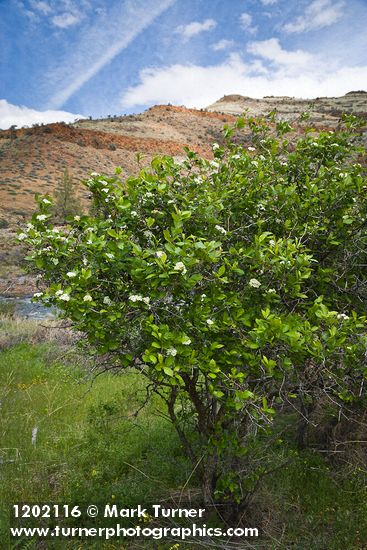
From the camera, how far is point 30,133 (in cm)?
4541

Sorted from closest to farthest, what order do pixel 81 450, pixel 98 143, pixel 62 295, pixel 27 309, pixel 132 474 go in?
pixel 62 295, pixel 132 474, pixel 81 450, pixel 27 309, pixel 98 143

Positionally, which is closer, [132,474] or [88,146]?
[132,474]

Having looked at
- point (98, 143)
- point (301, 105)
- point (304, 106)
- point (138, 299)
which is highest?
point (301, 105)

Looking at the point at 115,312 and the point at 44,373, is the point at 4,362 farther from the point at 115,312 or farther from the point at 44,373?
the point at 115,312

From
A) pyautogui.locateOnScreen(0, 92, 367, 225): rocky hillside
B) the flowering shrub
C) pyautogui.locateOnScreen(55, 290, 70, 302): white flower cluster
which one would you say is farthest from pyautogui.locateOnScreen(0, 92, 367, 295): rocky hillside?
pyautogui.locateOnScreen(55, 290, 70, 302): white flower cluster

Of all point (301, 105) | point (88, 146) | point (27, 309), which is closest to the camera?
point (27, 309)

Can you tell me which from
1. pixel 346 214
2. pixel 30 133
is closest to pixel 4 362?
pixel 346 214

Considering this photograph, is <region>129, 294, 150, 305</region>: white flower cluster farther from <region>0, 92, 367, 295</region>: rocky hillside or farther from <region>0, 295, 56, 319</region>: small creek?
<region>0, 92, 367, 295</region>: rocky hillside

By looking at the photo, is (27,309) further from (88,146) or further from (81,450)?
(88,146)

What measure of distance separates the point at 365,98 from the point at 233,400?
233ft

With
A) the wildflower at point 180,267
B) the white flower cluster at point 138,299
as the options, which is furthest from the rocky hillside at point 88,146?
the wildflower at point 180,267

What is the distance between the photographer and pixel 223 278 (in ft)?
8.17

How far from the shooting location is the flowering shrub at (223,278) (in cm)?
252

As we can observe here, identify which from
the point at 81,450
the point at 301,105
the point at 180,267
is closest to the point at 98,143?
the point at 301,105
